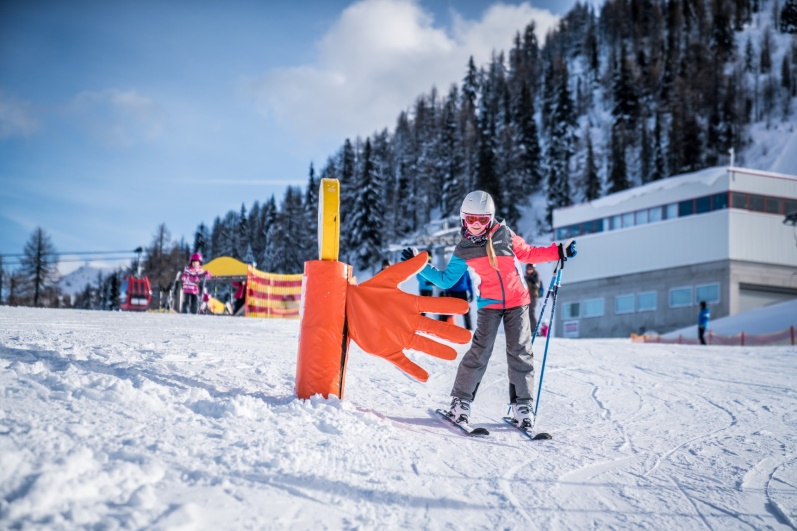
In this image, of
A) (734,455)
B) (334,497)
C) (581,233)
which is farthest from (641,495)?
(581,233)

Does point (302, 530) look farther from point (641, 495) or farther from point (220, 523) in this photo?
point (641, 495)

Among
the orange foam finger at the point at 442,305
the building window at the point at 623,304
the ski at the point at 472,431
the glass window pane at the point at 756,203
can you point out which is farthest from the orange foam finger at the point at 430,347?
the building window at the point at 623,304

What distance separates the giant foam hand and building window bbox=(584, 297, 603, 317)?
1413 inches

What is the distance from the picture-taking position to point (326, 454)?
→ 125 inches

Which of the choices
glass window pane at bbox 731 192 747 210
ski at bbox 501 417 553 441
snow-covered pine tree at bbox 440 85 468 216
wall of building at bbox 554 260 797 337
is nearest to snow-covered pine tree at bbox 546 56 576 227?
snow-covered pine tree at bbox 440 85 468 216

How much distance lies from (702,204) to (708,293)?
4.98 m

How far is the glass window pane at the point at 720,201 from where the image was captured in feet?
105

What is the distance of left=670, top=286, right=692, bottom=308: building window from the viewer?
110 ft

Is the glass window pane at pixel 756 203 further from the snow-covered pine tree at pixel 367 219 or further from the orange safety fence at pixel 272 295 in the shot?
the snow-covered pine tree at pixel 367 219

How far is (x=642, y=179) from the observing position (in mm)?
69125

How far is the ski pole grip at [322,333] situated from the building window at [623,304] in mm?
35179

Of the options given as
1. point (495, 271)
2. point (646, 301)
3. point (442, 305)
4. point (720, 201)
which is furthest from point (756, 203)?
point (442, 305)

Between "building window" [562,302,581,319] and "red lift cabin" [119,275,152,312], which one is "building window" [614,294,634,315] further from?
"red lift cabin" [119,275,152,312]

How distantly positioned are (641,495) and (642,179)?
72.0m
